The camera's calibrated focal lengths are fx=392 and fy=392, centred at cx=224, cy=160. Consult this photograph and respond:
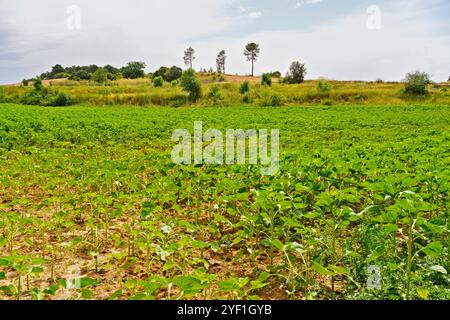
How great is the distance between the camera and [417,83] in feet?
151

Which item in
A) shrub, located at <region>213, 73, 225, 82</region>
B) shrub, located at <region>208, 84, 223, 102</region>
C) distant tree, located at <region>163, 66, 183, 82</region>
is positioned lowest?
shrub, located at <region>208, 84, 223, 102</region>

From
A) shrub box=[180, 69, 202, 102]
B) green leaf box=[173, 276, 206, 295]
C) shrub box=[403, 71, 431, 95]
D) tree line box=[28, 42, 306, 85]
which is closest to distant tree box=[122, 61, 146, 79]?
tree line box=[28, 42, 306, 85]

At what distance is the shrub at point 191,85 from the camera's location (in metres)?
44.9

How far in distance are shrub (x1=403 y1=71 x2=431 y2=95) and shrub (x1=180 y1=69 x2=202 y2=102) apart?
24.9 m

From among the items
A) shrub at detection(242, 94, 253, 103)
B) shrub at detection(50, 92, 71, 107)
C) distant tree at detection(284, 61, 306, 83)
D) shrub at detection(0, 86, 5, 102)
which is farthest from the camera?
distant tree at detection(284, 61, 306, 83)

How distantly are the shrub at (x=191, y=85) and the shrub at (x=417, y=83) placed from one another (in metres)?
24.9

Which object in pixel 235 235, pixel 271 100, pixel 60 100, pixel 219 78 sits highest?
pixel 219 78

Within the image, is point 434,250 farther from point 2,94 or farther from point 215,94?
point 2,94

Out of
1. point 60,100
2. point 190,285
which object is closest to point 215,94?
point 60,100

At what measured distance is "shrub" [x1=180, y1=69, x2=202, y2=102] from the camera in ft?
147

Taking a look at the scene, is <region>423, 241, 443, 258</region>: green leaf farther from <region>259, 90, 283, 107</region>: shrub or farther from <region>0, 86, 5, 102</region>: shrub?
<region>0, 86, 5, 102</region>: shrub

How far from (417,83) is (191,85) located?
26.5 m
